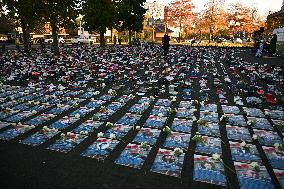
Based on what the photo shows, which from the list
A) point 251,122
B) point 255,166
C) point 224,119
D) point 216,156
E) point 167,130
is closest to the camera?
point 255,166

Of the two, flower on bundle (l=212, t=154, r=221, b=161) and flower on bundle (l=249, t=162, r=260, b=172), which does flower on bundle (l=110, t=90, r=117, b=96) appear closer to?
flower on bundle (l=212, t=154, r=221, b=161)

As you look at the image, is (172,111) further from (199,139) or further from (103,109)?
(103,109)

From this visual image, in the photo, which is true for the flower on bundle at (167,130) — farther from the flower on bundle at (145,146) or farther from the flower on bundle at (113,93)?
the flower on bundle at (113,93)

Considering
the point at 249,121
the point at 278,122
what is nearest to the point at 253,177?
the point at 249,121

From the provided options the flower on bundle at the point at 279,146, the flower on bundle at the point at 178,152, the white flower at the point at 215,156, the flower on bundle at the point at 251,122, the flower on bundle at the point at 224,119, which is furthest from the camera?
the flower on bundle at the point at 224,119

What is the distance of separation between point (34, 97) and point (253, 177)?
28.2 ft

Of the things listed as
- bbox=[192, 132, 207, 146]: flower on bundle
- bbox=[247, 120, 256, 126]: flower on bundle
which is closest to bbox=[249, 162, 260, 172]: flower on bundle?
bbox=[192, 132, 207, 146]: flower on bundle

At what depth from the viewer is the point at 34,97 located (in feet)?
34.4

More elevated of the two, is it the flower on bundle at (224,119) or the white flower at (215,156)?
the flower on bundle at (224,119)

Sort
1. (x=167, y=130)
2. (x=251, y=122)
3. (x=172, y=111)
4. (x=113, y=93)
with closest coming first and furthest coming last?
(x=167, y=130) < (x=251, y=122) < (x=172, y=111) < (x=113, y=93)

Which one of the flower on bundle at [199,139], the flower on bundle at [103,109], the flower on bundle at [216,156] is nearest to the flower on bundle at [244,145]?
the flower on bundle at [199,139]

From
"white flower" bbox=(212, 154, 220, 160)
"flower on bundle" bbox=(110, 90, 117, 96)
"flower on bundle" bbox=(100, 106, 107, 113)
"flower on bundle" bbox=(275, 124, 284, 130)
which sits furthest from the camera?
"flower on bundle" bbox=(110, 90, 117, 96)

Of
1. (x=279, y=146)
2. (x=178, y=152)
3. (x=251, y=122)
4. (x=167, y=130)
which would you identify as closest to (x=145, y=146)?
(x=178, y=152)

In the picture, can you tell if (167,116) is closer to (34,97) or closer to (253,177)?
(253,177)
